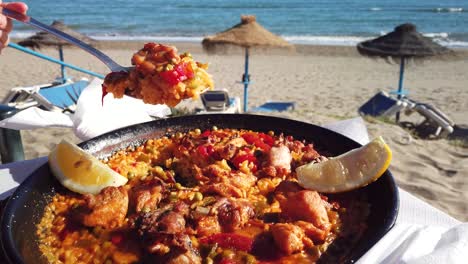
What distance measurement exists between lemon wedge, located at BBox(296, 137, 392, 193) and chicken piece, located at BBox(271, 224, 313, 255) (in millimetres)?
376

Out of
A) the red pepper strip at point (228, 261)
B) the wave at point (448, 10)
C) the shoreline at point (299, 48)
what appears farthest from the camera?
the wave at point (448, 10)

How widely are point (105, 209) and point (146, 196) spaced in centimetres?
21

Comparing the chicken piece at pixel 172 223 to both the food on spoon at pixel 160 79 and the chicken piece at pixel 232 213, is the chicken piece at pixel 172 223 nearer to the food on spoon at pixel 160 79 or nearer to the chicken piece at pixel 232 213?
the chicken piece at pixel 232 213

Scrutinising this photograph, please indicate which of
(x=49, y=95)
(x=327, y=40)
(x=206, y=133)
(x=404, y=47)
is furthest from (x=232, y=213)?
(x=327, y=40)

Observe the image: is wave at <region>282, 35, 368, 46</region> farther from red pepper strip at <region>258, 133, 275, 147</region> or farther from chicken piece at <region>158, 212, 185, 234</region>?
chicken piece at <region>158, 212, 185, 234</region>

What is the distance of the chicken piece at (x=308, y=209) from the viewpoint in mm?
1851

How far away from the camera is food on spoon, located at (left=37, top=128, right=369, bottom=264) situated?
1707 mm

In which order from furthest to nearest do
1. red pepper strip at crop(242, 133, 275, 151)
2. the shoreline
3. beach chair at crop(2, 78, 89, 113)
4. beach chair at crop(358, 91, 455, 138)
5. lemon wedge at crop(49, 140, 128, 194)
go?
the shoreline → beach chair at crop(358, 91, 455, 138) → beach chair at crop(2, 78, 89, 113) → red pepper strip at crop(242, 133, 275, 151) → lemon wedge at crop(49, 140, 128, 194)

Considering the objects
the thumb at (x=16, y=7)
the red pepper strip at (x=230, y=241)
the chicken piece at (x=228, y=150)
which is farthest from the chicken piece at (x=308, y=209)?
the thumb at (x=16, y=7)

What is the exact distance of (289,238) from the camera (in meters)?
1.67

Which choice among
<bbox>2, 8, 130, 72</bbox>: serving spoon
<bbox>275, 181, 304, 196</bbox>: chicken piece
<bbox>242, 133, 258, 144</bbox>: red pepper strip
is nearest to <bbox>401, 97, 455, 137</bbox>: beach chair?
<bbox>242, 133, 258, 144</bbox>: red pepper strip

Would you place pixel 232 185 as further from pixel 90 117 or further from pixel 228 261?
pixel 90 117

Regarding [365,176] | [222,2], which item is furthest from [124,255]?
[222,2]

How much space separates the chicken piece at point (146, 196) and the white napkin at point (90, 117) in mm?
1140
